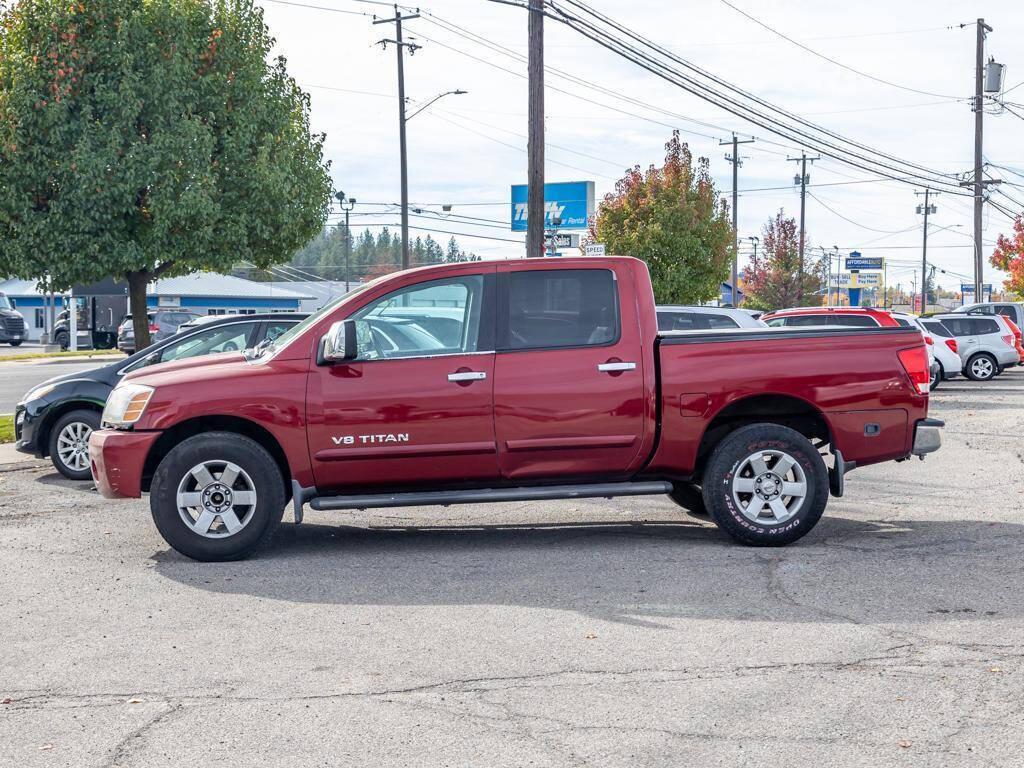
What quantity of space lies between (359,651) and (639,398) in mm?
3071

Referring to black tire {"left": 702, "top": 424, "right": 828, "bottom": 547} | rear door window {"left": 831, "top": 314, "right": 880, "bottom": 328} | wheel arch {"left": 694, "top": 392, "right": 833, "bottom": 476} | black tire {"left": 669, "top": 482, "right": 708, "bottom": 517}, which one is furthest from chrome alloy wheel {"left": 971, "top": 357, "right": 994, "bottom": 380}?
black tire {"left": 702, "top": 424, "right": 828, "bottom": 547}

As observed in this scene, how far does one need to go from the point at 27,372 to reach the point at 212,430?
26526 millimetres

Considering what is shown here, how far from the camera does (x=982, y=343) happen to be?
2978cm

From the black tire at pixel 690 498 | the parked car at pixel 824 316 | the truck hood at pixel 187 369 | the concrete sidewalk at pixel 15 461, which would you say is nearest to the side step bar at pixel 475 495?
the truck hood at pixel 187 369

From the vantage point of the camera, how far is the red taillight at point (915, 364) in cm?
850

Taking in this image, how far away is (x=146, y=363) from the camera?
1176 cm

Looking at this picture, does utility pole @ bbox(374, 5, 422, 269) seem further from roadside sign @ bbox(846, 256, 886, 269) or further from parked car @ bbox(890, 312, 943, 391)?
roadside sign @ bbox(846, 256, 886, 269)

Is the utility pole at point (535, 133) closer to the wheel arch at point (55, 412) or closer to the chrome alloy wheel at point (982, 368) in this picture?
the wheel arch at point (55, 412)

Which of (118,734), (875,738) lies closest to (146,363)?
(118,734)

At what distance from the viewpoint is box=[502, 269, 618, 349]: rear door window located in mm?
8211

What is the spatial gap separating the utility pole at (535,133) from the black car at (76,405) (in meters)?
8.17

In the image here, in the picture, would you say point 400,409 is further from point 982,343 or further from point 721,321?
point 982,343

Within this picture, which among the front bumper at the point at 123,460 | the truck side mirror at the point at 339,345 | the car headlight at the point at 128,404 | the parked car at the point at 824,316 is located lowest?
the front bumper at the point at 123,460

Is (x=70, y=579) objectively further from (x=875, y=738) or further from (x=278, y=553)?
(x=875, y=738)
